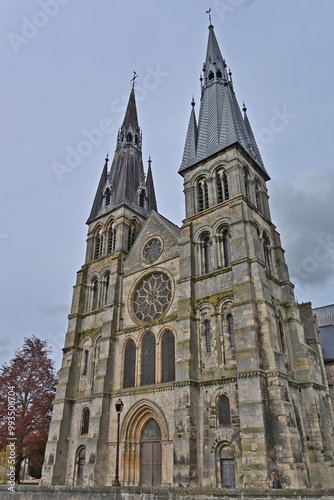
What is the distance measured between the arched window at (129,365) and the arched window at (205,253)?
22.4ft

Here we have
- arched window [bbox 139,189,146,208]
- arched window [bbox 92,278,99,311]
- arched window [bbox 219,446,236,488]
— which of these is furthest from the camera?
arched window [bbox 139,189,146,208]

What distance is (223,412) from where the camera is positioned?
1869cm

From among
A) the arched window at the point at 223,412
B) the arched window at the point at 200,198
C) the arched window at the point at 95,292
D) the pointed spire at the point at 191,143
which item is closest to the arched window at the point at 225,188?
the arched window at the point at 200,198

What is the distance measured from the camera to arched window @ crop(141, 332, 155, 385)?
2255 centimetres

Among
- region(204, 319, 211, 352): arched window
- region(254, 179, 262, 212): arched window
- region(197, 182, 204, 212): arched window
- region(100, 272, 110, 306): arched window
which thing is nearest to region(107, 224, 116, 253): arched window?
region(100, 272, 110, 306): arched window

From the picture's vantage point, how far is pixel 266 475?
1577 cm

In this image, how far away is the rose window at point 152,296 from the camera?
Result: 2431cm

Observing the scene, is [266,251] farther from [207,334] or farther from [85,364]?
[85,364]

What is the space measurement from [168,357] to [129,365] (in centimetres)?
326

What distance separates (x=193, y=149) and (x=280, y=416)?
19.6m

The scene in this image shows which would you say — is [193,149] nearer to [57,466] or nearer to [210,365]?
[210,365]

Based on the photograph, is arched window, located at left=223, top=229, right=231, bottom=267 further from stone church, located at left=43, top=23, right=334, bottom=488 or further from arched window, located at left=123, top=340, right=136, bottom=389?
arched window, located at left=123, top=340, right=136, bottom=389

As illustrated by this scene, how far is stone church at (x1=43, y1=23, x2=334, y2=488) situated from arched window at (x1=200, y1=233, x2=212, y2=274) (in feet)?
0.31

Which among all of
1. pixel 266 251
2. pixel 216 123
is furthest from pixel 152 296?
pixel 216 123
